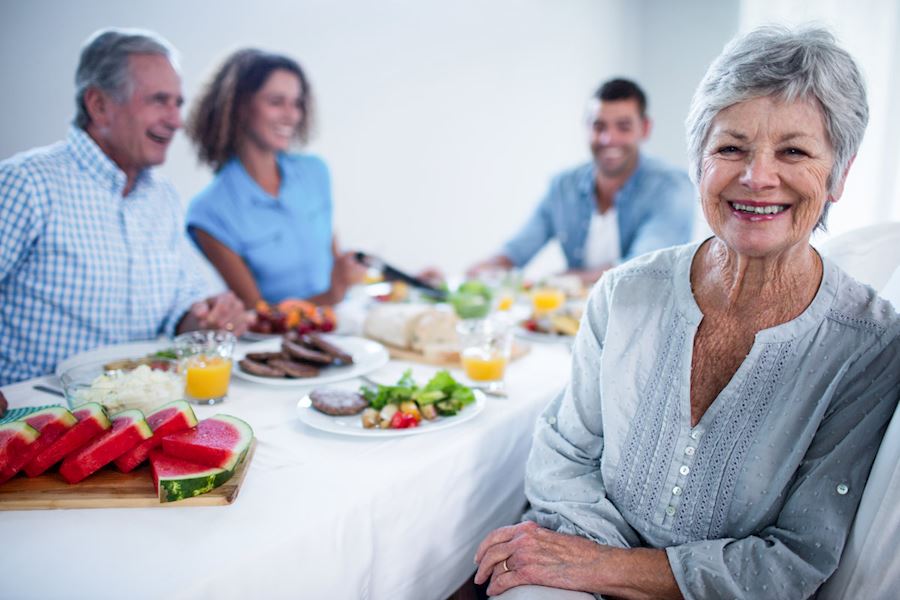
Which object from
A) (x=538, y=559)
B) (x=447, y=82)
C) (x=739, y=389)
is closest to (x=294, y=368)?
(x=538, y=559)

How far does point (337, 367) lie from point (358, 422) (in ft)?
1.44

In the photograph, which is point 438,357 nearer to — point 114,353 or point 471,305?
point 471,305

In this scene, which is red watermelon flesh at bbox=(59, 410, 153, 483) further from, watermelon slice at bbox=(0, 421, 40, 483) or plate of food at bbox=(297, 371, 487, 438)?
plate of food at bbox=(297, 371, 487, 438)

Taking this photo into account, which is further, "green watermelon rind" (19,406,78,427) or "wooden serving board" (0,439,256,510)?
"green watermelon rind" (19,406,78,427)

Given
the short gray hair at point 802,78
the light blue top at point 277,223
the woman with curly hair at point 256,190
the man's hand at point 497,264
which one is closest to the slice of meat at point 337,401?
the short gray hair at point 802,78

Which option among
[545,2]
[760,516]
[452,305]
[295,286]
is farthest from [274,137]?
[545,2]

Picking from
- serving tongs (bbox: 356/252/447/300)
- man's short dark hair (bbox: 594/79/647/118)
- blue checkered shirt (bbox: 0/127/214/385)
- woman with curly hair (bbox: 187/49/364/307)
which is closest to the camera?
blue checkered shirt (bbox: 0/127/214/385)

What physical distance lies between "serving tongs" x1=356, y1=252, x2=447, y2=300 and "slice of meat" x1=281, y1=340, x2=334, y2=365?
3.03ft

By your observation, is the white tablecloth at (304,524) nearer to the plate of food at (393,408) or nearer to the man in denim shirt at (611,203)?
the plate of food at (393,408)

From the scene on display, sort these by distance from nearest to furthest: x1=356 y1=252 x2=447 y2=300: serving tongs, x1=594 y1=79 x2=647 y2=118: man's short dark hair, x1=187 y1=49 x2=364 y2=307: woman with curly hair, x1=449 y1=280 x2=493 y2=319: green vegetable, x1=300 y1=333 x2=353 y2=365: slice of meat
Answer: x1=300 y1=333 x2=353 y2=365: slice of meat
x1=449 y1=280 x2=493 y2=319: green vegetable
x1=356 y1=252 x2=447 y2=300: serving tongs
x1=187 y1=49 x2=364 y2=307: woman with curly hair
x1=594 y1=79 x2=647 y2=118: man's short dark hair

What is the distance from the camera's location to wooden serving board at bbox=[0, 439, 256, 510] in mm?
1115

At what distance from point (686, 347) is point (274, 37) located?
331 cm

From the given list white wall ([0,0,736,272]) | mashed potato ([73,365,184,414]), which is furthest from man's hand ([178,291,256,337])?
white wall ([0,0,736,272])

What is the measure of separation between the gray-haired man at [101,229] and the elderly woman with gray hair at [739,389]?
1388 millimetres
